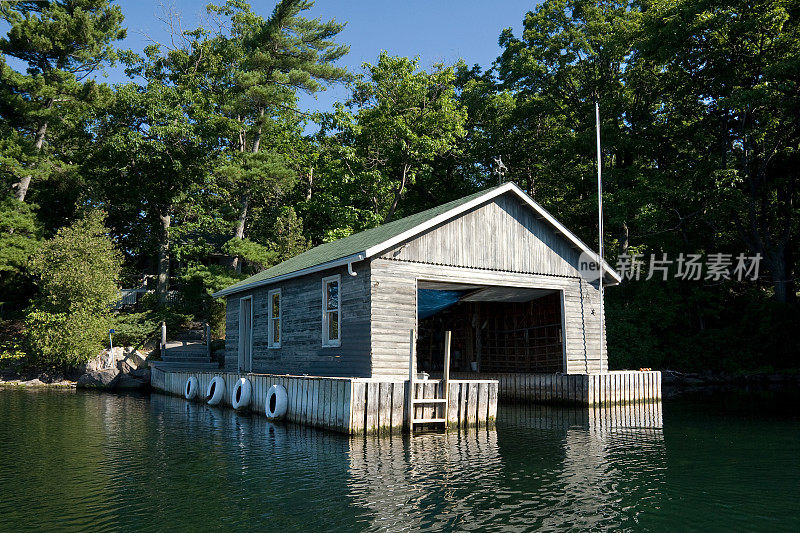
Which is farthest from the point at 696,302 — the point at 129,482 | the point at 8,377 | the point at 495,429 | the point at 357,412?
the point at 8,377

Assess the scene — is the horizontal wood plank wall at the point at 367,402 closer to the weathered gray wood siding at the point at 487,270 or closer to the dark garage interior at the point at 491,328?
the weathered gray wood siding at the point at 487,270

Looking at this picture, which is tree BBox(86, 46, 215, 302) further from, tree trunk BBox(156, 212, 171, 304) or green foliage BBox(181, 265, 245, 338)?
green foliage BBox(181, 265, 245, 338)

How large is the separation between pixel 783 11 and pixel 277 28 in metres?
30.4

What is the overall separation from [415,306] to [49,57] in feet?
132

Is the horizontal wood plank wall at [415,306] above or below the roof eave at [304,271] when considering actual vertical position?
below

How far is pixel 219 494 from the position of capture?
29.7ft

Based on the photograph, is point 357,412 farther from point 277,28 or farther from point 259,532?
point 277,28

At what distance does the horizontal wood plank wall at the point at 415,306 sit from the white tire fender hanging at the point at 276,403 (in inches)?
106

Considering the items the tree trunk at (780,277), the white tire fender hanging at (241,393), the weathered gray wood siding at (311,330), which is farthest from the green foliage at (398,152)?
the white tire fender hanging at (241,393)

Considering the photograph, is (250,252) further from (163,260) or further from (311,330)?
(311,330)

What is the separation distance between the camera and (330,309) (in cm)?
1855

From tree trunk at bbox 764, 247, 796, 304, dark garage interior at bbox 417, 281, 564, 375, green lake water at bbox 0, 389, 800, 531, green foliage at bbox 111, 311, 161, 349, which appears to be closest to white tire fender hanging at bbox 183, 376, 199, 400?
green lake water at bbox 0, 389, 800, 531

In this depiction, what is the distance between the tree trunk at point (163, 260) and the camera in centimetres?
4019

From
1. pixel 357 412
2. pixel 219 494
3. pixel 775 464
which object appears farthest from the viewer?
pixel 357 412
